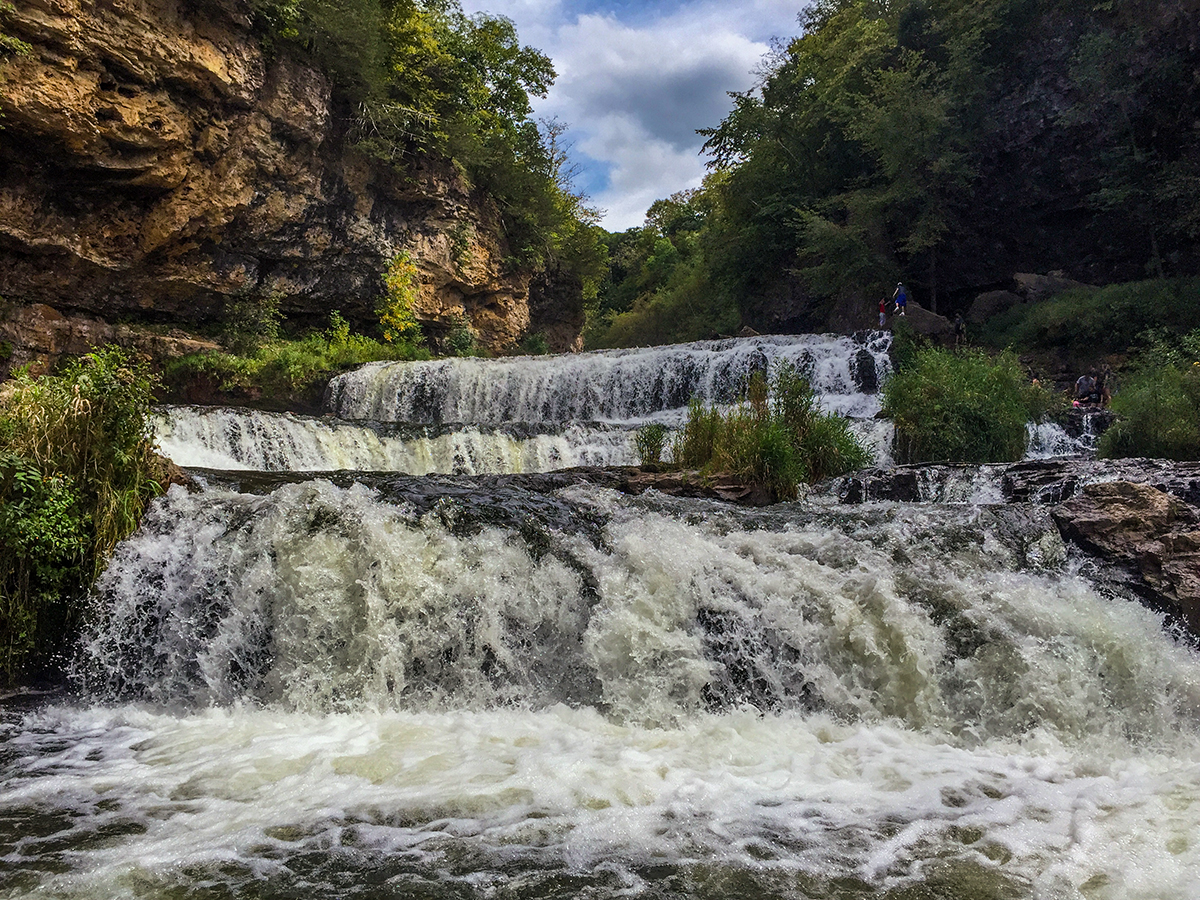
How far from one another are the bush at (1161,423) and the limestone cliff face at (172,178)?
15.2m

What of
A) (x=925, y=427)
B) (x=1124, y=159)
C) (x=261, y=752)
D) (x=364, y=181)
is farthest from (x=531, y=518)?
(x=1124, y=159)

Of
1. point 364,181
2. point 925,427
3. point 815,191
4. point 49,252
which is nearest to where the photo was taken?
point 925,427

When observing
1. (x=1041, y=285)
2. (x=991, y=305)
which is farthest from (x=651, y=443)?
(x=1041, y=285)

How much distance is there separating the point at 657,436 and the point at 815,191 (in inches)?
704

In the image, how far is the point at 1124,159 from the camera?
15.7m

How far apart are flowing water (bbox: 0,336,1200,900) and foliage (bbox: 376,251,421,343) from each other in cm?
1272

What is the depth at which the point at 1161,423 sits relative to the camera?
7949 millimetres

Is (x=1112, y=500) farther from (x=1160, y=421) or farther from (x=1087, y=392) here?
(x=1087, y=392)

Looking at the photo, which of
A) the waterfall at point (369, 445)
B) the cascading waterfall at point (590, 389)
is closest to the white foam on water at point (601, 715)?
the waterfall at point (369, 445)

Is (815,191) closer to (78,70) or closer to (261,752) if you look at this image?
(78,70)

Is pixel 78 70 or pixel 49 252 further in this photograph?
pixel 49 252

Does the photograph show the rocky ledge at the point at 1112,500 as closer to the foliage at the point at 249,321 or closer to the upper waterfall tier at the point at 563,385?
the upper waterfall tier at the point at 563,385

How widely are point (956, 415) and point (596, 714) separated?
7105 millimetres

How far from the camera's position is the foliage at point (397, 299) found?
17594mm
